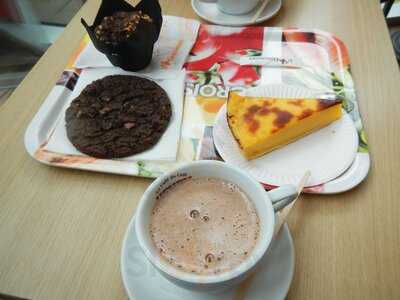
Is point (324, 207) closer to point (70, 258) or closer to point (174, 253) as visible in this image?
point (174, 253)

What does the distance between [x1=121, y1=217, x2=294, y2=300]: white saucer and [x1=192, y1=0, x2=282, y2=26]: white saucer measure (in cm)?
59

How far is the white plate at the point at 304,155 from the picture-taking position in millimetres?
549

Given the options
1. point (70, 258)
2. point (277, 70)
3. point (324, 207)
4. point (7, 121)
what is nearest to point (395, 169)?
point (324, 207)

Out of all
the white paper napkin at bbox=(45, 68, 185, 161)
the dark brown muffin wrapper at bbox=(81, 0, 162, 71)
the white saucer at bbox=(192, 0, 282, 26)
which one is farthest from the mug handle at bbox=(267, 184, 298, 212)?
the white saucer at bbox=(192, 0, 282, 26)

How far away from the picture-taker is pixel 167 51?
0.82 meters

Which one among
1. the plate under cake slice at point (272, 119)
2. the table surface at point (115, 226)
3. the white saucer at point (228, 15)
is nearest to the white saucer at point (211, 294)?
the table surface at point (115, 226)

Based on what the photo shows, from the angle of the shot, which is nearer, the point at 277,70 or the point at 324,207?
the point at 324,207

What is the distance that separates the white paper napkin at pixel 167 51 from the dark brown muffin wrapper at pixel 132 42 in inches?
1.3

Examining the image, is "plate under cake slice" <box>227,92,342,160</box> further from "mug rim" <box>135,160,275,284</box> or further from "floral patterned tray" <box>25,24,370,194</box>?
"mug rim" <box>135,160,275,284</box>

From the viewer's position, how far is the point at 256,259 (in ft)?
1.20

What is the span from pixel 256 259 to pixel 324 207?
21 centimetres

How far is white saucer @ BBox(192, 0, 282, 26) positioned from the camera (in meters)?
0.86

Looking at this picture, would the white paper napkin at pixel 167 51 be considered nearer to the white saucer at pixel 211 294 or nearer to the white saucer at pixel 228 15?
the white saucer at pixel 228 15

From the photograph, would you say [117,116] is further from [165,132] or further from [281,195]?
[281,195]
